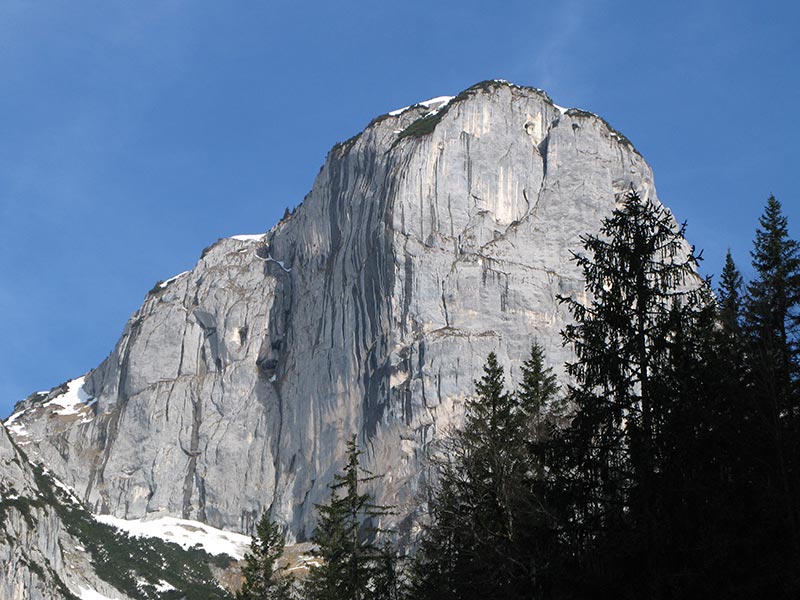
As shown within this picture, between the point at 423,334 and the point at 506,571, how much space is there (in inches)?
4756

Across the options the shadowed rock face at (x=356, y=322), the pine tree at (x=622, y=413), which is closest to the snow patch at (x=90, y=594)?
the shadowed rock face at (x=356, y=322)

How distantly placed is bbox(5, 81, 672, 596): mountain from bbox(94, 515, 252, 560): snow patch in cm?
155

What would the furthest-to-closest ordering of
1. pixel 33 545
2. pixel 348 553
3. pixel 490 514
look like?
pixel 33 545 → pixel 348 553 → pixel 490 514

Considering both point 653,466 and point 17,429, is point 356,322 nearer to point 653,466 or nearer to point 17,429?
point 17,429

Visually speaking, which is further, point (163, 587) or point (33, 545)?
point (163, 587)

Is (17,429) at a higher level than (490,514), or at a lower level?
higher

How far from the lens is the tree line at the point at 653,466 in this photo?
17.0 m

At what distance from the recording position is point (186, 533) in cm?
16075

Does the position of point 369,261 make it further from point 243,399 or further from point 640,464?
point 640,464

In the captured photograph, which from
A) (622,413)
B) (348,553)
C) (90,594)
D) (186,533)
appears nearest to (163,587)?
(90,594)

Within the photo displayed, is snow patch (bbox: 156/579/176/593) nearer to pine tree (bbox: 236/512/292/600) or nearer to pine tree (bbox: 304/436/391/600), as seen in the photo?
pine tree (bbox: 236/512/292/600)

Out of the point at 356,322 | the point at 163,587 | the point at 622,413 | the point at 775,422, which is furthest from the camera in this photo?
the point at 356,322

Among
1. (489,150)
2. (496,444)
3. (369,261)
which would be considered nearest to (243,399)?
(369,261)

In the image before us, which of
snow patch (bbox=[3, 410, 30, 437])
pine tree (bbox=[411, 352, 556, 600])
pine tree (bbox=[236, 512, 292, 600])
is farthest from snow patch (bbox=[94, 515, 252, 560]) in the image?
pine tree (bbox=[411, 352, 556, 600])
